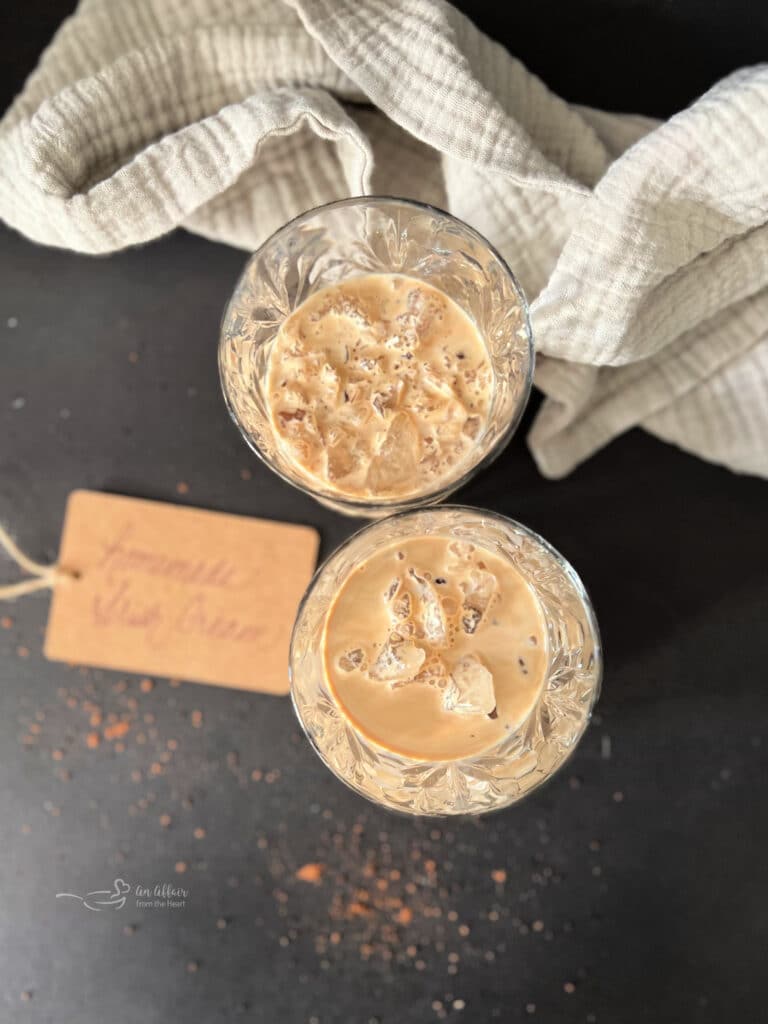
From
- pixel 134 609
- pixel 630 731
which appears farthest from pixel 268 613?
pixel 630 731

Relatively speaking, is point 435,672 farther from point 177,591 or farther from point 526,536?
point 177,591

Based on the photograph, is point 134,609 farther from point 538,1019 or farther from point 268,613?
point 538,1019

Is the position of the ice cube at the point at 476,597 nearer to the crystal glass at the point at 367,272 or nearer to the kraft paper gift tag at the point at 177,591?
the crystal glass at the point at 367,272

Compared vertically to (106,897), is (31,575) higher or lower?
higher

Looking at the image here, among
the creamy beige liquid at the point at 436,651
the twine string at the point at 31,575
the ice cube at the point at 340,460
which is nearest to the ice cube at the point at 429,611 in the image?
the creamy beige liquid at the point at 436,651

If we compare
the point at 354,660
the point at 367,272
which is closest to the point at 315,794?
the point at 354,660

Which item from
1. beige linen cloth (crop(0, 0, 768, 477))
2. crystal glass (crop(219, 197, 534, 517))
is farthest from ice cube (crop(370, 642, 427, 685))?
beige linen cloth (crop(0, 0, 768, 477))
